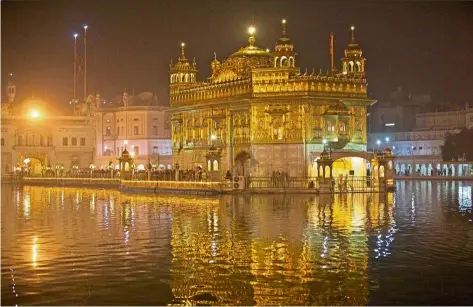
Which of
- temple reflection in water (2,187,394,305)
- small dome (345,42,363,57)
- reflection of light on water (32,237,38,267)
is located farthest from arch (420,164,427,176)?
reflection of light on water (32,237,38,267)

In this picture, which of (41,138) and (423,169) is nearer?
(41,138)

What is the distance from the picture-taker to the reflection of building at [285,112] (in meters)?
49.5

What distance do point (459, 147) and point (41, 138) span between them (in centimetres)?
4224

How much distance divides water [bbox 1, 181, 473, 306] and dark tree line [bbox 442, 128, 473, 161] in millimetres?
55493

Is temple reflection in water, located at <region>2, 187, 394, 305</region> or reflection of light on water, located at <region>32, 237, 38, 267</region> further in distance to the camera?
reflection of light on water, located at <region>32, 237, 38, 267</region>

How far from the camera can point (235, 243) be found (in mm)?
21047

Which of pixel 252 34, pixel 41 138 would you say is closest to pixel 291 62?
pixel 252 34

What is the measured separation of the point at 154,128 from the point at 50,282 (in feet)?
229

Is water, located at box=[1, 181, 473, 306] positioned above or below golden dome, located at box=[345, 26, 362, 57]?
below

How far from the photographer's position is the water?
14391mm

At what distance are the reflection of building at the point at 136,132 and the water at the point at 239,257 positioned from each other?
51.8 meters

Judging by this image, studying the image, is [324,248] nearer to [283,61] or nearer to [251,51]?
[283,61]

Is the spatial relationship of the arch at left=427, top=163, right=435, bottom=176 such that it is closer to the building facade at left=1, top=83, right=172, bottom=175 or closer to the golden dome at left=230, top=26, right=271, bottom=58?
the building facade at left=1, top=83, right=172, bottom=175

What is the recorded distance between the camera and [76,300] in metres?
14.0
